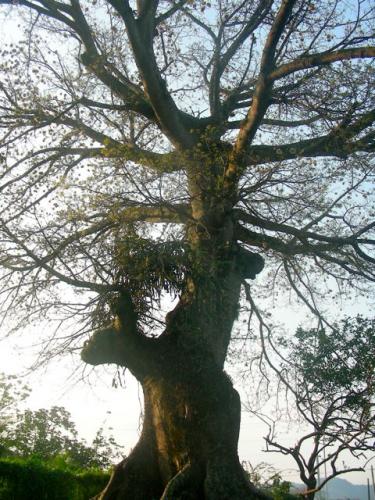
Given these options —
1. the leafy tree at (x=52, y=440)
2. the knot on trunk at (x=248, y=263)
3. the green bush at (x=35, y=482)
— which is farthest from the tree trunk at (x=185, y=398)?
the leafy tree at (x=52, y=440)

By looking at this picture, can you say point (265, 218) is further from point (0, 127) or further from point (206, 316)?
point (0, 127)

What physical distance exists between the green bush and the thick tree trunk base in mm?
859

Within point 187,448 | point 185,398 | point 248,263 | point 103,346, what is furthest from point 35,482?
point 248,263

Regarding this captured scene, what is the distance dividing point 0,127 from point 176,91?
3.42 metres

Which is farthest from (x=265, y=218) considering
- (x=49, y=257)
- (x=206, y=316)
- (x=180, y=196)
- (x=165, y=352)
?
(x=49, y=257)

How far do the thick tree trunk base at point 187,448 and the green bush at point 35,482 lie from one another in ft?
2.82

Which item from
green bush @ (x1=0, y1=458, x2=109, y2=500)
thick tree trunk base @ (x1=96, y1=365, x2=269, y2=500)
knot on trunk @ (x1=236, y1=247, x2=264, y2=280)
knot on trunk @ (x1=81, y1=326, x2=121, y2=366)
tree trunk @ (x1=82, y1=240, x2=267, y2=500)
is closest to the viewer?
thick tree trunk base @ (x1=96, y1=365, x2=269, y2=500)

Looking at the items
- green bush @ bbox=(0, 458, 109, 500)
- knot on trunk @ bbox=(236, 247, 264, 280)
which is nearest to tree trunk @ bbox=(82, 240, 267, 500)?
knot on trunk @ bbox=(236, 247, 264, 280)

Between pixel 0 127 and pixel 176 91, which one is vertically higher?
pixel 176 91

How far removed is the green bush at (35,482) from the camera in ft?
24.2

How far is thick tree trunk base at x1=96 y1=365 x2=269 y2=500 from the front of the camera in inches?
267

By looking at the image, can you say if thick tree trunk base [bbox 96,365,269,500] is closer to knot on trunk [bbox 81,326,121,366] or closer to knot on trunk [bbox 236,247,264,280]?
knot on trunk [bbox 81,326,121,366]

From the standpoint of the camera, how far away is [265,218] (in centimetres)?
995

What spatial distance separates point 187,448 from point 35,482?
7.27 feet
